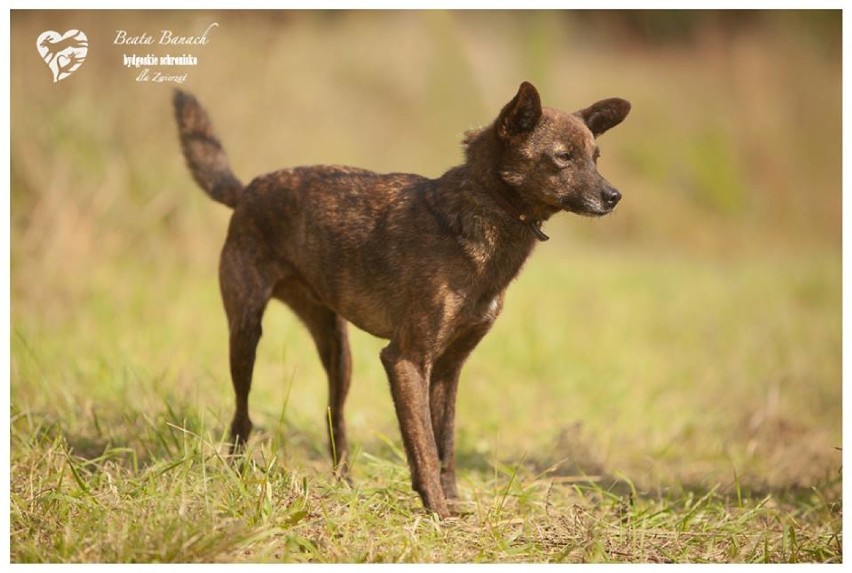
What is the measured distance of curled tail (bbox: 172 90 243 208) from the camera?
201 inches

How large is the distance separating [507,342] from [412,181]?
13.0 feet

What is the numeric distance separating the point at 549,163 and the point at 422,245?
2.12 ft

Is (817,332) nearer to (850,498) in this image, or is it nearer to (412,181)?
(850,498)

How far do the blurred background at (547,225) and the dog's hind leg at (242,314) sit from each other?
0.26 m

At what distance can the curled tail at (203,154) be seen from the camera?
5.12 meters

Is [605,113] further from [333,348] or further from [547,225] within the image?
[547,225]

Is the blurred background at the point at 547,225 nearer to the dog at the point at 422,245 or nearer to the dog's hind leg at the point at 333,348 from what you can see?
the dog's hind leg at the point at 333,348

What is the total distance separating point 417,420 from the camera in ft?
13.8

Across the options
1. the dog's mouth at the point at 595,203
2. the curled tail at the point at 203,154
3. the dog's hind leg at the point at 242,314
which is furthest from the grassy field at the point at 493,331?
the dog's mouth at the point at 595,203

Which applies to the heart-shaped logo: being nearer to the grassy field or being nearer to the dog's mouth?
the grassy field

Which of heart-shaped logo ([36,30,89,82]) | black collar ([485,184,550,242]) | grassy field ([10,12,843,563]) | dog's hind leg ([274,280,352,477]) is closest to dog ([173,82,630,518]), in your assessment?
black collar ([485,184,550,242])

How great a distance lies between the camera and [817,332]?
32.4 ft

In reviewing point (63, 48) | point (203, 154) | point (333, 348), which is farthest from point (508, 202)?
point (63, 48)
